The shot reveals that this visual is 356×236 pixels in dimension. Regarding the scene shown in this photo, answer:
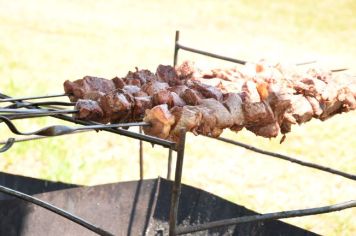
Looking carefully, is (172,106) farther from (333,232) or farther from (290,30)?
(290,30)

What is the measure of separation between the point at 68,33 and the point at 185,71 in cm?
973

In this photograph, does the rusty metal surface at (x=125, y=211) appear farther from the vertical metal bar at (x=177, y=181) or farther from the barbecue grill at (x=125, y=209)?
the vertical metal bar at (x=177, y=181)

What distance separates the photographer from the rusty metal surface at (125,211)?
4004 millimetres

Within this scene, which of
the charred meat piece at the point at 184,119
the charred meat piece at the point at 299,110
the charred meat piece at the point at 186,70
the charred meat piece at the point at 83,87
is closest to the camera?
the charred meat piece at the point at 184,119

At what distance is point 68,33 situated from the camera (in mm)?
13188

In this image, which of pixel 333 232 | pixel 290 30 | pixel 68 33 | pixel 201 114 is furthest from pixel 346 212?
pixel 290 30

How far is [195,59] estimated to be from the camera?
12484 mm

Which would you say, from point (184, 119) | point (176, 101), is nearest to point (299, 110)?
point (176, 101)

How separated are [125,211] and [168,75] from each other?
1.33 meters

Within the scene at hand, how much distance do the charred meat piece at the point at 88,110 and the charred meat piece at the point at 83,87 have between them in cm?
26

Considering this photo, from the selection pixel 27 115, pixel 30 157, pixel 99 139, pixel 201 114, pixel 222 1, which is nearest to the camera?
pixel 27 115

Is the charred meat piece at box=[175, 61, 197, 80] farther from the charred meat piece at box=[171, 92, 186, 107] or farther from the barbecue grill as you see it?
the charred meat piece at box=[171, 92, 186, 107]

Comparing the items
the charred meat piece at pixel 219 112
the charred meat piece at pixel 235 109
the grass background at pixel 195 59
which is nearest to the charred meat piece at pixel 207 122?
the charred meat piece at pixel 219 112

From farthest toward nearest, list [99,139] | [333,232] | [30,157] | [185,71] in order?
[99,139], [30,157], [333,232], [185,71]
